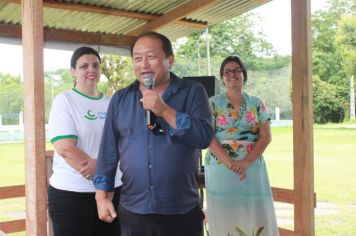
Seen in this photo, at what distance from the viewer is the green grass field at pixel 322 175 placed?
679 cm

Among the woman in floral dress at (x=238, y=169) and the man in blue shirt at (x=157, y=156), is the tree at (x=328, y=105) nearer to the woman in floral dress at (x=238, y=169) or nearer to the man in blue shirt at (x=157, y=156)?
the woman in floral dress at (x=238, y=169)

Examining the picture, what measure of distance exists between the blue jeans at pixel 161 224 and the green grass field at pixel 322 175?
456 cm

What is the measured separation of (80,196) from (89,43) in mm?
2552

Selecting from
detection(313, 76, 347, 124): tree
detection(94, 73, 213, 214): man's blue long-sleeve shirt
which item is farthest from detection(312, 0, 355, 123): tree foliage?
detection(94, 73, 213, 214): man's blue long-sleeve shirt

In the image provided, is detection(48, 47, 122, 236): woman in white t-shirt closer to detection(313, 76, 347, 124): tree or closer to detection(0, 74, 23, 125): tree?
detection(0, 74, 23, 125): tree

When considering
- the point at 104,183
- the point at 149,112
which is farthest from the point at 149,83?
the point at 104,183

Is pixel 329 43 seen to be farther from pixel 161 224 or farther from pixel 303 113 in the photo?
pixel 161 224

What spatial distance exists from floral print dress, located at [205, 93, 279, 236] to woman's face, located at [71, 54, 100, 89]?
1042 millimetres

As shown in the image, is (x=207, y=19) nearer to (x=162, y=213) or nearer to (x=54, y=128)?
(x=54, y=128)

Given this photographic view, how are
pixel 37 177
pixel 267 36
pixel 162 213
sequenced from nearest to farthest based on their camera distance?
1. pixel 162 213
2. pixel 37 177
3. pixel 267 36

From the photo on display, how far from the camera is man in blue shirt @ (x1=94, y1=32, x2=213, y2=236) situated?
1697 millimetres

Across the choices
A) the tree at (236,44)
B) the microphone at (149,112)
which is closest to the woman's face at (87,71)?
the microphone at (149,112)

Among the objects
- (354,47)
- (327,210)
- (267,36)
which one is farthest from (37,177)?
(267,36)

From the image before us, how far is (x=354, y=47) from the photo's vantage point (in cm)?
2073
